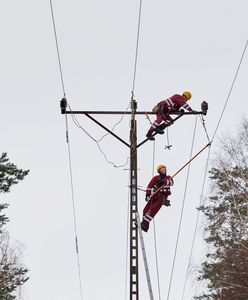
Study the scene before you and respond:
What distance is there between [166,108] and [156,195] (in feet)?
5.02

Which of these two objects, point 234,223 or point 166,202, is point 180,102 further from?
point 234,223

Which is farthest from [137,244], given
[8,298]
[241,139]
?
[8,298]

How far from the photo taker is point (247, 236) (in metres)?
20.6

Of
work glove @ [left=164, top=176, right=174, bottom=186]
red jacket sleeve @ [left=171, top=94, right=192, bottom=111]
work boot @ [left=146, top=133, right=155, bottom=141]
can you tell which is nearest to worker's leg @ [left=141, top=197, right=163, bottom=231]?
work glove @ [left=164, top=176, right=174, bottom=186]

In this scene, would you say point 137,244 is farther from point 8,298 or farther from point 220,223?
point 8,298

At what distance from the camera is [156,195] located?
11.5 metres

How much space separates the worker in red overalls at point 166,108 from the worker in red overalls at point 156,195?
0.70 metres

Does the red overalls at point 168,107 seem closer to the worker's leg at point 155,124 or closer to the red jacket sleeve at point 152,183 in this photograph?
the worker's leg at point 155,124

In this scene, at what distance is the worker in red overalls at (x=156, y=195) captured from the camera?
11.4 metres

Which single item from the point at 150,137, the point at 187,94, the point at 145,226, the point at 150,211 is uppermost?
the point at 187,94

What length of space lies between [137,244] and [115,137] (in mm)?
1802

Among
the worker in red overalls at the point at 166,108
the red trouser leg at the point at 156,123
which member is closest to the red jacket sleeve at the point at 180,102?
the worker in red overalls at the point at 166,108

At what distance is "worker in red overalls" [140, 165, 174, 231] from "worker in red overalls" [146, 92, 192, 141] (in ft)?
2.30

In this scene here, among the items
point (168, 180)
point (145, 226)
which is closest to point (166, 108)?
point (168, 180)
